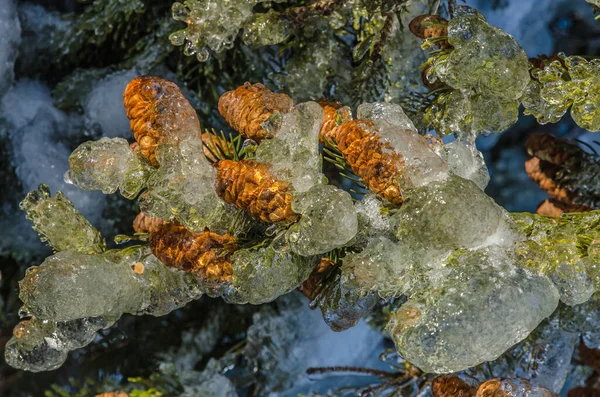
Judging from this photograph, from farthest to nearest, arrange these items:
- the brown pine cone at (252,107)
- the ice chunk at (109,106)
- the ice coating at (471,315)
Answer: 1. the ice chunk at (109,106)
2. the brown pine cone at (252,107)
3. the ice coating at (471,315)

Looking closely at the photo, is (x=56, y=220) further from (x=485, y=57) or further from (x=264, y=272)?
(x=485, y=57)

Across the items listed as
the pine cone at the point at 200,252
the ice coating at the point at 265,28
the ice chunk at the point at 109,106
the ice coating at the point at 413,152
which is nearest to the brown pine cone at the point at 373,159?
the ice coating at the point at 413,152

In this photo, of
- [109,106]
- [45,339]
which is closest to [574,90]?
[45,339]

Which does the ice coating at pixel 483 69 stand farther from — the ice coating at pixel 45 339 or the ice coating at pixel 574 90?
the ice coating at pixel 45 339

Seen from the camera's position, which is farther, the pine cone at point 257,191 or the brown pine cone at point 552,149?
the brown pine cone at point 552,149

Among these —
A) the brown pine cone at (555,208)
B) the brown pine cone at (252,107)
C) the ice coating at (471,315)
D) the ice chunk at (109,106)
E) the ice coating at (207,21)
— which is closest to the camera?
the ice coating at (471,315)

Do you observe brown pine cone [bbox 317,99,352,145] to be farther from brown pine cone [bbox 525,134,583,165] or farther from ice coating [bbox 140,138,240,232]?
brown pine cone [bbox 525,134,583,165]

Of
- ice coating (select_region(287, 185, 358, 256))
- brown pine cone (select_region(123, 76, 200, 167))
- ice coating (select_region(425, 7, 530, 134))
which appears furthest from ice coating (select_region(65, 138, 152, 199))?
ice coating (select_region(425, 7, 530, 134))
